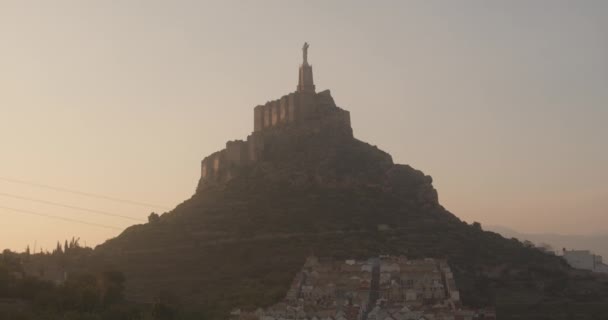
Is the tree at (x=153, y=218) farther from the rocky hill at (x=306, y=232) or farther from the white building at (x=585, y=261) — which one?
the white building at (x=585, y=261)

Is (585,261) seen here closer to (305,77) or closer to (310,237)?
(310,237)

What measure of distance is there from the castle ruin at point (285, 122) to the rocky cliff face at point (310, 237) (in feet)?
2.45

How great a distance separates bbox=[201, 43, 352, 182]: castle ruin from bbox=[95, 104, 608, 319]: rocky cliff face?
2.45ft

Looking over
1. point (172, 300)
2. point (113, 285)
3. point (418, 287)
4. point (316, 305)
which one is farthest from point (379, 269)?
point (113, 285)

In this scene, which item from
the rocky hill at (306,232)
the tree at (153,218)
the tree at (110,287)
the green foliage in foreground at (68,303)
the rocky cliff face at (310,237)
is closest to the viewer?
the green foliage in foreground at (68,303)

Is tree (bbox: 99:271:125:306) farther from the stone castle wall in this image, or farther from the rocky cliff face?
the stone castle wall

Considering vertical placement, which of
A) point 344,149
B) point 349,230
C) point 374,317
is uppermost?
point 344,149

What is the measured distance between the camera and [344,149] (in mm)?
90188

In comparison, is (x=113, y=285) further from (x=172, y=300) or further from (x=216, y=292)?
(x=216, y=292)

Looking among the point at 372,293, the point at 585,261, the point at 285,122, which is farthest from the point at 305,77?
the point at 372,293

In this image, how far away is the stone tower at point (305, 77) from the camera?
96213 millimetres

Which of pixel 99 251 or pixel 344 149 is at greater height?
pixel 344 149

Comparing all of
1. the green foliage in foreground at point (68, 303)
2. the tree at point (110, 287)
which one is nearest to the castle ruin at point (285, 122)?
the tree at point (110, 287)

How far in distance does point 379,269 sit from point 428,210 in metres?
18.5
